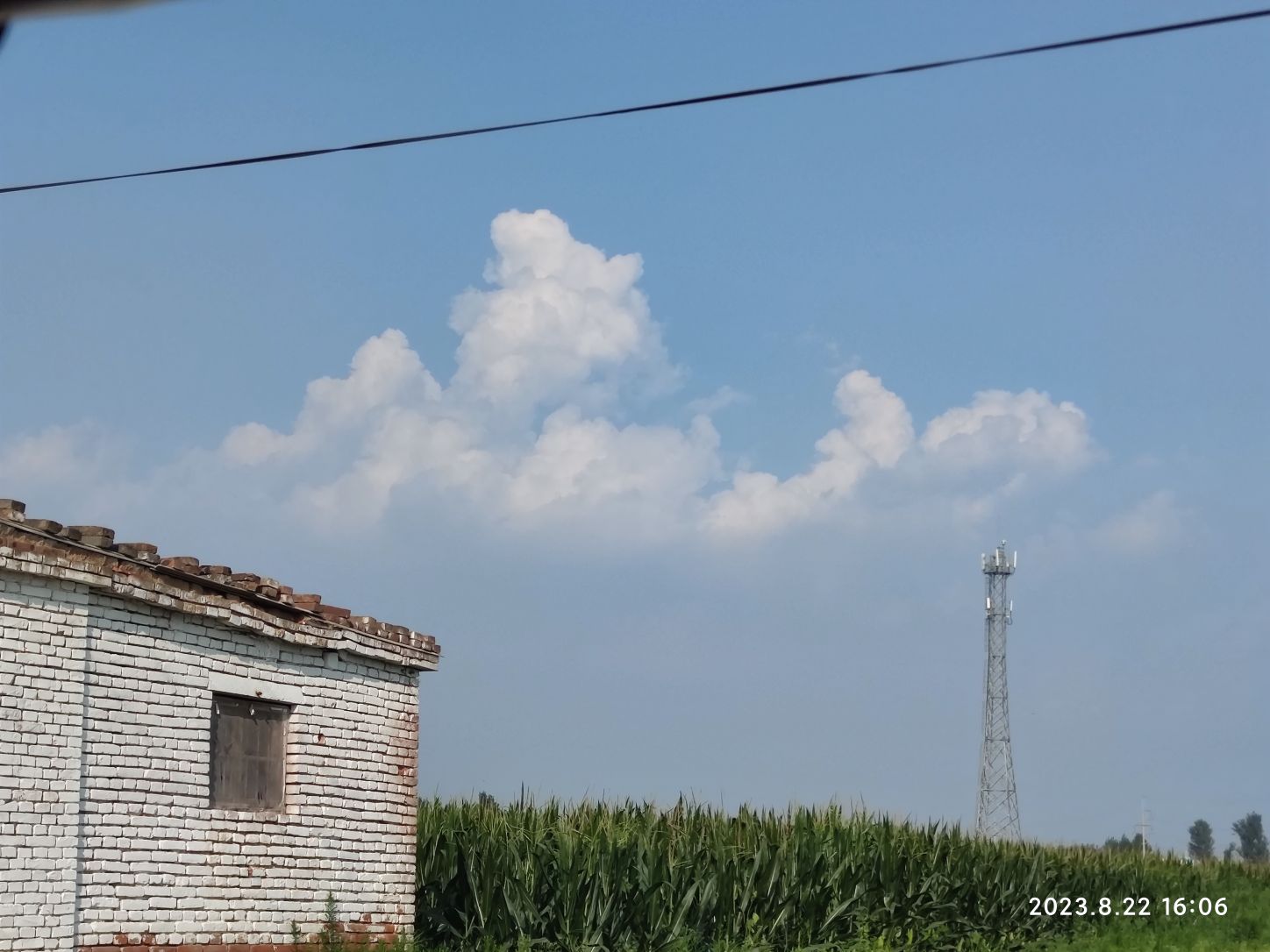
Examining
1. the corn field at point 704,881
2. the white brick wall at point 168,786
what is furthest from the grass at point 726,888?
the white brick wall at point 168,786

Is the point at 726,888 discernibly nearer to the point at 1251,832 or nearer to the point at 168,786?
the point at 168,786

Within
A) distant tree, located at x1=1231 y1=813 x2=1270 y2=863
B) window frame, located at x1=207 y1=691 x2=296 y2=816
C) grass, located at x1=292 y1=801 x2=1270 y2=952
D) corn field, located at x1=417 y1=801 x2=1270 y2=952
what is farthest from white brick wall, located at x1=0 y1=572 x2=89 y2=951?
distant tree, located at x1=1231 y1=813 x2=1270 y2=863

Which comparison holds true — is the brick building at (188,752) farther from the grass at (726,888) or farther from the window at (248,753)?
the grass at (726,888)

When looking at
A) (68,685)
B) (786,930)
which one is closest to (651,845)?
(786,930)

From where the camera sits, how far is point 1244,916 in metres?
30.7

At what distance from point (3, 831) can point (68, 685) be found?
121 centimetres

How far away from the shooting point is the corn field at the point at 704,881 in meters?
17.6

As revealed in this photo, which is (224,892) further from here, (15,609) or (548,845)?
(548,845)

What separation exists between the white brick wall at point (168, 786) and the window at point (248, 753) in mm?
138

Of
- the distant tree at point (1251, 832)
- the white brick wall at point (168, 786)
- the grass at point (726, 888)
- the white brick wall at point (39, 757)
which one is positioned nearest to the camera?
the white brick wall at point (39, 757)

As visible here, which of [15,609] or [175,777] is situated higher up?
[15,609]

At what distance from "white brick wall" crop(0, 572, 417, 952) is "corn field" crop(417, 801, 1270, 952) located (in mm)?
2224

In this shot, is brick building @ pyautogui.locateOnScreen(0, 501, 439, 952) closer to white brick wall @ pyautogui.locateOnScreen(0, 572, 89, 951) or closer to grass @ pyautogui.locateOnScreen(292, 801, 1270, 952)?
white brick wall @ pyautogui.locateOnScreen(0, 572, 89, 951)

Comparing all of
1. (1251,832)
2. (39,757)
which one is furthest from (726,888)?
(1251,832)
